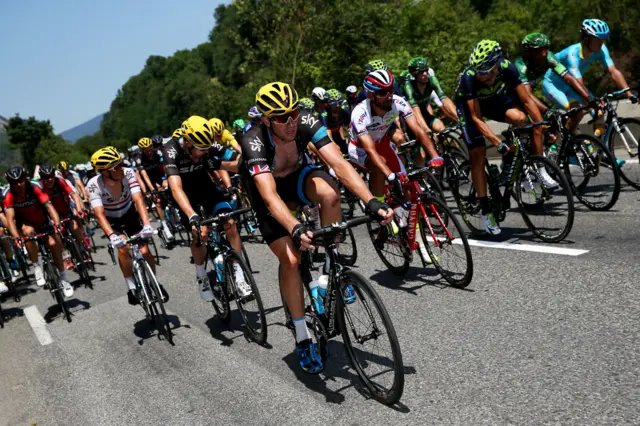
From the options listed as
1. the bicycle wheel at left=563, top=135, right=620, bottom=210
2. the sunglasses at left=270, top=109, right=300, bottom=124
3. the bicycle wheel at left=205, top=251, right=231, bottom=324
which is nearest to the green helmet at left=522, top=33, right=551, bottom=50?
the bicycle wheel at left=563, top=135, right=620, bottom=210

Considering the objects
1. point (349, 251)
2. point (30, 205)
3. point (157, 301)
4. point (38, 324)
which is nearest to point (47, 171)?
point (30, 205)

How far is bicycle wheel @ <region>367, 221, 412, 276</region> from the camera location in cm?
647

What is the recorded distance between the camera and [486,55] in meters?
6.46

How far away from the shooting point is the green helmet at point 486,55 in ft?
21.2

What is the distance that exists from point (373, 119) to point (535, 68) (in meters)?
3.27

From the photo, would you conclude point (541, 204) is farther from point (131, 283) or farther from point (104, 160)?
point (104, 160)

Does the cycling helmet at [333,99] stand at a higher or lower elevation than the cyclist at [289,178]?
higher

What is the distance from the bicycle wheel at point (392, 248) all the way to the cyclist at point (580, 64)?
11.7ft

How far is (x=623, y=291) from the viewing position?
4969mm

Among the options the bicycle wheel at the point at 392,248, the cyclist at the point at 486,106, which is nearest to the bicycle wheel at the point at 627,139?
the cyclist at the point at 486,106

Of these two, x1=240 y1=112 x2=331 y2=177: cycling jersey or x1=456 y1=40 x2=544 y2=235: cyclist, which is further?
x1=456 y1=40 x2=544 y2=235: cyclist

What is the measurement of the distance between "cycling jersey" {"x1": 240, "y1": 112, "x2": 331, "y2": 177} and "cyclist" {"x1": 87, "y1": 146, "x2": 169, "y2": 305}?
2.59 meters

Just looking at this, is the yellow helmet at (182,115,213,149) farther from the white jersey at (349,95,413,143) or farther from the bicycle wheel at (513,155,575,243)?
the bicycle wheel at (513,155,575,243)

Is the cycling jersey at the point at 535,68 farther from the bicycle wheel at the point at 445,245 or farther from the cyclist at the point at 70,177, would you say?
the cyclist at the point at 70,177
